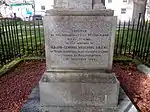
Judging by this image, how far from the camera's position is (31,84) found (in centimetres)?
483

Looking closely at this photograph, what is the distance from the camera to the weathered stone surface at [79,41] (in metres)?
3.27

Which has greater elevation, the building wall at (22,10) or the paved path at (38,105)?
the building wall at (22,10)

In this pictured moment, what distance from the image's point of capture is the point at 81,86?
348 centimetres

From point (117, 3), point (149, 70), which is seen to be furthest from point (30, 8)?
point (149, 70)

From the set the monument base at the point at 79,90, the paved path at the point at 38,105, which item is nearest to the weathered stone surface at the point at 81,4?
the monument base at the point at 79,90

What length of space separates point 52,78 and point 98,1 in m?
1.53

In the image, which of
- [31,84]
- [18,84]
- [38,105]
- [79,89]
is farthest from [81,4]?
[18,84]

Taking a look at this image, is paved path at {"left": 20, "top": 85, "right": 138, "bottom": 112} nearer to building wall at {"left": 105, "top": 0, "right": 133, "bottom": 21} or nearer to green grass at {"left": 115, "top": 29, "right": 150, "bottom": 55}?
green grass at {"left": 115, "top": 29, "right": 150, "bottom": 55}

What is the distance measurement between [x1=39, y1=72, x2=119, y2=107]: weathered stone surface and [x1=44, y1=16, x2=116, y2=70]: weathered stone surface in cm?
18

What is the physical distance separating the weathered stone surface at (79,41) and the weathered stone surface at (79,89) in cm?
18

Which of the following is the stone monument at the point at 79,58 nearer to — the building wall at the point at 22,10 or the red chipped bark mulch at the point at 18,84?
the red chipped bark mulch at the point at 18,84

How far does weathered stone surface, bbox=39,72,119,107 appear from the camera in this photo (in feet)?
11.4

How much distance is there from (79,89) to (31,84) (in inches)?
68.5

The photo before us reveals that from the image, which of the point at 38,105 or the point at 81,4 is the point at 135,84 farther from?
the point at 81,4
